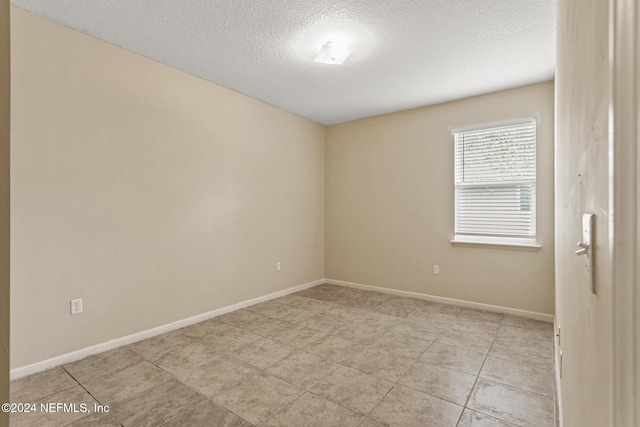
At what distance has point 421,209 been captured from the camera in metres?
4.19

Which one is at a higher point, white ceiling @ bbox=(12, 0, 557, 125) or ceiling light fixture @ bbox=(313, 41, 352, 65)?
white ceiling @ bbox=(12, 0, 557, 125)

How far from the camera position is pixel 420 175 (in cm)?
418

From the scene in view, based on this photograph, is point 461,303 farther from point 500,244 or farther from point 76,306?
point 76,306

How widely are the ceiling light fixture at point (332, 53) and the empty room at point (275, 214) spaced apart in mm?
19

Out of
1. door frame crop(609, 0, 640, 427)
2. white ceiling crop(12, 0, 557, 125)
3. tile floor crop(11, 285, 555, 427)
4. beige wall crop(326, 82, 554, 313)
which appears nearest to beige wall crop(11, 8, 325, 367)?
white ceiling crop(12, 0, 557, 125)

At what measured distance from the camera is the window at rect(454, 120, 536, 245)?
348 centimetres

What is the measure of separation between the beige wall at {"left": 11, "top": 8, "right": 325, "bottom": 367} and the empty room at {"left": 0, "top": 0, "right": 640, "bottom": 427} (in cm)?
2

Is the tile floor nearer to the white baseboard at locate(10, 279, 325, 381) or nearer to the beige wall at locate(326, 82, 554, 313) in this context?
the white baseboard at locate(10, 279, 325, 381)
